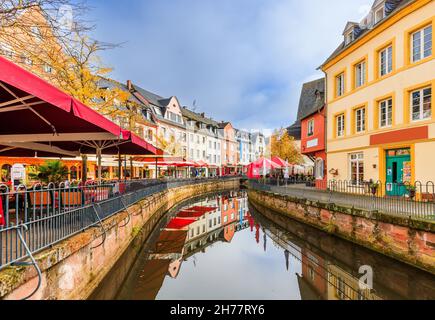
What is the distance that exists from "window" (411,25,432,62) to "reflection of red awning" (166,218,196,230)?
14.8m

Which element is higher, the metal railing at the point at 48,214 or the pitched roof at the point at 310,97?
the pitched roof at the point at 310,97

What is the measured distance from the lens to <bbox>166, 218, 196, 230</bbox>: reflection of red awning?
16.0 metres

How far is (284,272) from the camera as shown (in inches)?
360

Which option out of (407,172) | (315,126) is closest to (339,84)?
(315,126)

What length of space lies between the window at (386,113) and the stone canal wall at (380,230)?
572 centimetres

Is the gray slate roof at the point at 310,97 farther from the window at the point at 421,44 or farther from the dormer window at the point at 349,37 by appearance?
the window at the point at 421,44

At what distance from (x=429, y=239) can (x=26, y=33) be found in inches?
461

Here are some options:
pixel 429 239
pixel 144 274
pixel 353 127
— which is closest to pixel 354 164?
pixel 353 127

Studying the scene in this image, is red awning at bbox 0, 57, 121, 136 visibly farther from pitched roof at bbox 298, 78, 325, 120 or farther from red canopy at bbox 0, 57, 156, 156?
pitched roof at bbox 298, 78, 325, 120

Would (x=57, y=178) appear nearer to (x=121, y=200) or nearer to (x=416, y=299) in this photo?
(x=121, y=200)

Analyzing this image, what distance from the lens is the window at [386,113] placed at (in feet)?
46.1

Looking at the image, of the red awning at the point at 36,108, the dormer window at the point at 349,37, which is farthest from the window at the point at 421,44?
the red awning at the point at 36,108

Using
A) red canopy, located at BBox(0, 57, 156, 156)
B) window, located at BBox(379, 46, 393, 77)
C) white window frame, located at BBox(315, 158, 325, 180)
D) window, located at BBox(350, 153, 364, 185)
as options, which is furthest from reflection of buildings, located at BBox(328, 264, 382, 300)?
white window frame, located at BBox(315, 158, 325, 180)

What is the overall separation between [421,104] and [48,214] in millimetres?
14969
